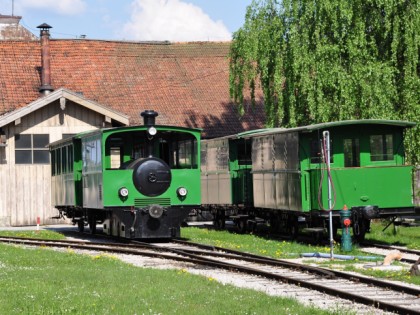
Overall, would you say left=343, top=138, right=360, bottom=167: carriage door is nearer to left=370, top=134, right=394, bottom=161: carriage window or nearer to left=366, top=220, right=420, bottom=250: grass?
left=370, top=134, right=394, bottom=161: carriage window

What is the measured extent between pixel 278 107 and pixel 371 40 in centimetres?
392

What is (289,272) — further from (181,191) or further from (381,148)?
(181,191)

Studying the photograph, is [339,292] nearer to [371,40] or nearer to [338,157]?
[338,157]

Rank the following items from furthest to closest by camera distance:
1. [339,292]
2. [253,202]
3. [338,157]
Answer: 1. [253,202]
2. [338,157]
3. [339,292]

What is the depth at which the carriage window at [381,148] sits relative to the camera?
80.4 feet

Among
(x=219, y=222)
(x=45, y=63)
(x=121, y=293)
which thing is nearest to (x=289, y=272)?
(x=121, y=293)

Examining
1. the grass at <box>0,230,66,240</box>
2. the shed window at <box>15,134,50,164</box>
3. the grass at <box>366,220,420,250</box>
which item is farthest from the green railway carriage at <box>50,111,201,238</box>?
the shed window at <box>15,134,50,164</box>

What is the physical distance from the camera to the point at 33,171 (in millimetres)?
37781

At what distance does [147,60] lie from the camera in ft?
154

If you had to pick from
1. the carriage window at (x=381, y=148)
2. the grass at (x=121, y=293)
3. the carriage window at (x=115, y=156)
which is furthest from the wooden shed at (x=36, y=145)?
the grass at (x=121, y=293)

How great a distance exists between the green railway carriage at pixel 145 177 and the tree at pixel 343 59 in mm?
6897

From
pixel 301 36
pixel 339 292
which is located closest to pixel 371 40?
pixel 301 36

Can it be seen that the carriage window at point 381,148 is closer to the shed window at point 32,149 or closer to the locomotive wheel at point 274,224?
the locomotive wheel at point 274,224

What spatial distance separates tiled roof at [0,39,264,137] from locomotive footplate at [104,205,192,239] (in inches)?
610
